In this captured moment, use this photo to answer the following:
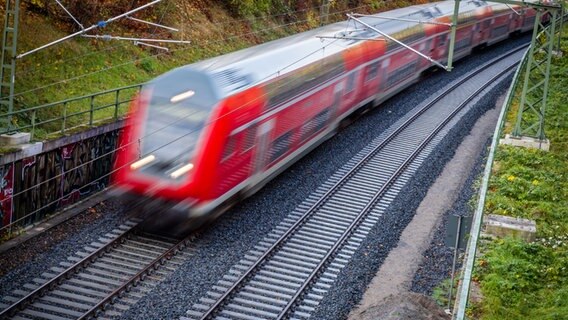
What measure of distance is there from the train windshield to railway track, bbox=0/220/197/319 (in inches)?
62.3

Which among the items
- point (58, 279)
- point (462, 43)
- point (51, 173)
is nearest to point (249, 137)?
point (51, 173)

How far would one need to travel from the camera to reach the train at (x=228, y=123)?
1577 centimetres

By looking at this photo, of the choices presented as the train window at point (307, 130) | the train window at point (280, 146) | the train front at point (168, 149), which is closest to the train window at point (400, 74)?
the train window at point (307, 130)

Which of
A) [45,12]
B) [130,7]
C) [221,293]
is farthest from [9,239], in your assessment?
[130,7]

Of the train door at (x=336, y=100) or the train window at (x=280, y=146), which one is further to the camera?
the train door at (x=336, y=100)

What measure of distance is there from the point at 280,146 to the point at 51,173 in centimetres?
561

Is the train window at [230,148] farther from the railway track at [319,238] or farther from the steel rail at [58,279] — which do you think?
the steel rail at [58,279]

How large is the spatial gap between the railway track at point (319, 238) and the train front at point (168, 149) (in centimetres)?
192

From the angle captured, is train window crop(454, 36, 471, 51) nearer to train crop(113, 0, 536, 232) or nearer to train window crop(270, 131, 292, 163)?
train crop(113, 0, 536, 232)

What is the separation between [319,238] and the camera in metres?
17.1

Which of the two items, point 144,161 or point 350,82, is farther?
point 350,82

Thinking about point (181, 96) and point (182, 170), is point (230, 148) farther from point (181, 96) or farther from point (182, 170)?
point (181, 96)

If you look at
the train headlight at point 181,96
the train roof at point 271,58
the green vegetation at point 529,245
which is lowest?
the green vegetation at point 529,245

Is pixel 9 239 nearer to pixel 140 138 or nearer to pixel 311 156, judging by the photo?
pixel 140 138
